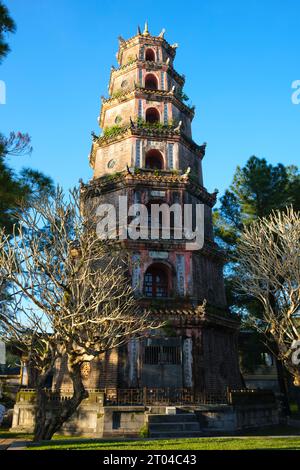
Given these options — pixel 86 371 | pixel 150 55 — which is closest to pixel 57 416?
pixel 86 371

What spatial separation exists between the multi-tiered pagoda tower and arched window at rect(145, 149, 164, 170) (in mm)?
72

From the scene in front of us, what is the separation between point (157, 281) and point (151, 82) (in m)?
14.9

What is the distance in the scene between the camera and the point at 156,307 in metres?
19.0

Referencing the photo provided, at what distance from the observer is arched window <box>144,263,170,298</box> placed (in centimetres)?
2101

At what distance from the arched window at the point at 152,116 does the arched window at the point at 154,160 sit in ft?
8.90

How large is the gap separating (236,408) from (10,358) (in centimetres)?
4555

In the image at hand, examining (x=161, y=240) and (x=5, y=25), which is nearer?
(x=5, y=25)

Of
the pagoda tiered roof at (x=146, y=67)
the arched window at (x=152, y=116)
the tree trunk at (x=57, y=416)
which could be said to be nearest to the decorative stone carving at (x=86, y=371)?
the tree trunk at (x=57, y=416)

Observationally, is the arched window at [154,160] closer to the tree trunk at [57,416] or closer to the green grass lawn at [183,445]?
the tree trunk at [57,416]

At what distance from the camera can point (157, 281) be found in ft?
70.4

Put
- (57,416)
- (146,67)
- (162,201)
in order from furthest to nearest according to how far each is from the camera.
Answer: (146,67) → (162,201) → (57,416)

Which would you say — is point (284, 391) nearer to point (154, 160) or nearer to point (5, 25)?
point (154, 160)

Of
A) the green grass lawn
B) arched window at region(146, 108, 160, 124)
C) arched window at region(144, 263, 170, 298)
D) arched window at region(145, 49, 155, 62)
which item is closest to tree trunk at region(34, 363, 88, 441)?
the green grass lawn
